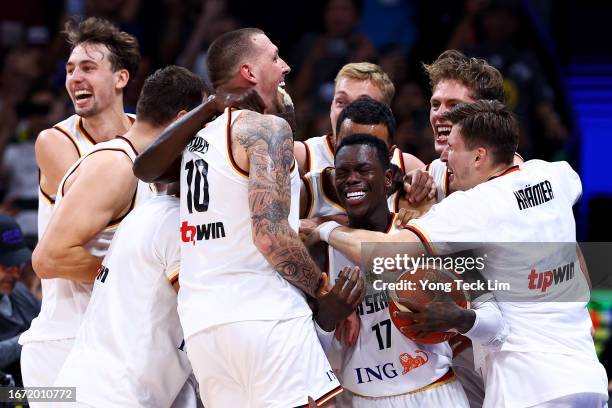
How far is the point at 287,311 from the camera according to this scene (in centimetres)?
412

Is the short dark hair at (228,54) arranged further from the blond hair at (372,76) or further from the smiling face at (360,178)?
→ the blond hair at (372,76)

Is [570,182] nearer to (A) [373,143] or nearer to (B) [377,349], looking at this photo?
(A) [373,143]

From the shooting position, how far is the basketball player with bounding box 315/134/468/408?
4.54 m

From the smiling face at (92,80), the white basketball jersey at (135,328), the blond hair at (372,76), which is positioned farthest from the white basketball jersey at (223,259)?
the blond hair at (372,76)

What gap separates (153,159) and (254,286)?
29.5 inches

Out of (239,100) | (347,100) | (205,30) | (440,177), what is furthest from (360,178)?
(205,30)

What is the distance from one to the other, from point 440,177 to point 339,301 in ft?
4.15

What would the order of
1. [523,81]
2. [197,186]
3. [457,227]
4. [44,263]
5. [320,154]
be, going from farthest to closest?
[523,81] → [320,154] → [44,263] → [457,227] → [197,186]

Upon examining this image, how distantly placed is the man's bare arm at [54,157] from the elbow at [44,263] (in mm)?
726

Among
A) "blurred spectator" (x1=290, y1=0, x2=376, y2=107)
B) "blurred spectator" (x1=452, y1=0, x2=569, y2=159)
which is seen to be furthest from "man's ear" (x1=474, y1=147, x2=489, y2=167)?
"blurred spectator" (x1=290, y1=0, x2=376, y2=107)

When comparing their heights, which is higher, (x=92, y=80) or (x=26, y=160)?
(x=92, y=80)

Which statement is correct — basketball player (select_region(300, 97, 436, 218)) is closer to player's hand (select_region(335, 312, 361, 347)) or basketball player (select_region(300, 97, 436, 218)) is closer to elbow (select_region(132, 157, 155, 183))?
player's hand (select_region(335, 312, 361, 347))

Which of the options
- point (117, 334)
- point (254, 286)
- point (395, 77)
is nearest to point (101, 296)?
point (117, 334)

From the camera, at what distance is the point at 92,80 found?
18.2 ft
